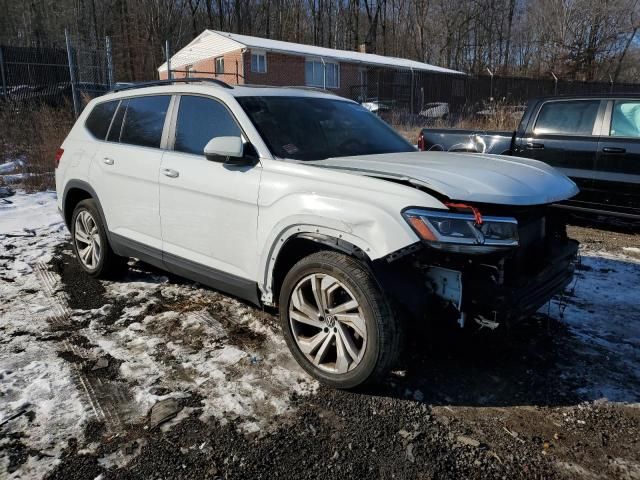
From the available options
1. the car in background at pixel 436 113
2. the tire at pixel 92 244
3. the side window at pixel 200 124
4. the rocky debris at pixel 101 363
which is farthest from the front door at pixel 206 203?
the car in background at pixel 436 113

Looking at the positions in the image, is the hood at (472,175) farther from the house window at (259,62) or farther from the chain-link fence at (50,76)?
the house window at (259,62)

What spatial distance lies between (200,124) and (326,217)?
153 centimetres

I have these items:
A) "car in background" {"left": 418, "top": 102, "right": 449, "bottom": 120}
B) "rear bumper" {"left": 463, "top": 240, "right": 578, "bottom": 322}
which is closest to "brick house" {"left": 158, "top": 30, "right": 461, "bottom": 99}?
"car in background" {"left": 418, "top": 102, "right": 449, "bottom": 120}

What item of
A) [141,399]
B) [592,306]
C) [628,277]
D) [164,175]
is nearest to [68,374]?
[141,399]

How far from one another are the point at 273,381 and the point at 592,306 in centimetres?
280

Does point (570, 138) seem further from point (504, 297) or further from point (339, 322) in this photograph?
point (339, 322)

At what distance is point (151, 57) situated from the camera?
93.8 feet

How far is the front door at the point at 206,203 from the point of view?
3311 millimetres

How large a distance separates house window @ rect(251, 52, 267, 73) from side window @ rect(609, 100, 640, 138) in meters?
24.9

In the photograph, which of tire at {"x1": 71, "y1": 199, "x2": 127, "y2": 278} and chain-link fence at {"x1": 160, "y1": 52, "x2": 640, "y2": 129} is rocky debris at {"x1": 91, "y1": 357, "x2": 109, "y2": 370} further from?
chain-link fence at {"x1": 160, "y1": 52, "x2": 640, "y2": 129}

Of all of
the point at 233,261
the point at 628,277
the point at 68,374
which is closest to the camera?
the point at 68,374

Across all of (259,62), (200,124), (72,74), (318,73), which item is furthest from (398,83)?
(200,124)

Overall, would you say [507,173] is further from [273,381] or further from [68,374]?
[68,374]

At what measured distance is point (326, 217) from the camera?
2.84 meters
